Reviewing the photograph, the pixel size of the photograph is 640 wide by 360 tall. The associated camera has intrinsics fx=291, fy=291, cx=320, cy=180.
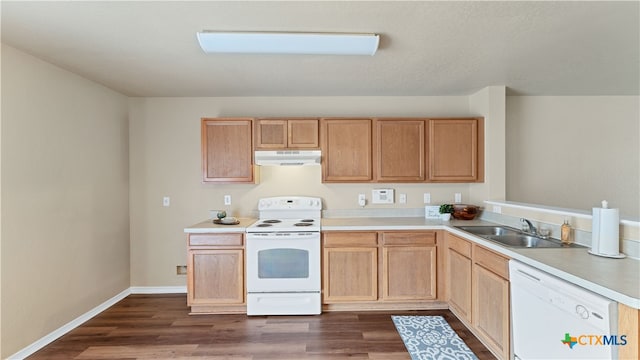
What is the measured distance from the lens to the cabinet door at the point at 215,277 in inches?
117

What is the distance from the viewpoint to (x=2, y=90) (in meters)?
2.16

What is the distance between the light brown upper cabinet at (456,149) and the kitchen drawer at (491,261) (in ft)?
3.66

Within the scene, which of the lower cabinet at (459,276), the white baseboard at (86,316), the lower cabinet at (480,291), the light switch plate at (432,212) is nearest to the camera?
the lower cabinet at (480,291)

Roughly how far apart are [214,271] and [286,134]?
164 cm

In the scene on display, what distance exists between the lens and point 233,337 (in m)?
2.57

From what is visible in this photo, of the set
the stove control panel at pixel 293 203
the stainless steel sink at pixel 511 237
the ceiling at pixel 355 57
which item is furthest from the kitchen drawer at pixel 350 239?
the ceiling at pixel 355 57

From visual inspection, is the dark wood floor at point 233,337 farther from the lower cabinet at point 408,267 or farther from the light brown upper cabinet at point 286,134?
the light brown upper cabinet at point 286,134

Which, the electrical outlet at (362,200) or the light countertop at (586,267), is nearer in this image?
the light countertop at (586,267)

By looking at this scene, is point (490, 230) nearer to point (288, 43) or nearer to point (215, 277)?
point (288, 43)

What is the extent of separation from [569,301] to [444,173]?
199cm

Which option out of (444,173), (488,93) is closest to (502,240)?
(444,173)

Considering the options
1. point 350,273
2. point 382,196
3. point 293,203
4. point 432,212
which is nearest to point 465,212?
point 432,212

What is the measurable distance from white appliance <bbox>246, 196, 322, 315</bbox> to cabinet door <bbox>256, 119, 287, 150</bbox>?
943 mm

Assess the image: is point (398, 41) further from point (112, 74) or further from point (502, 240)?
point (112, 74)
